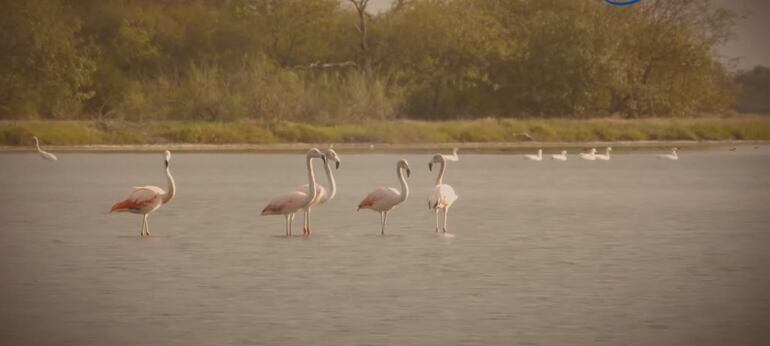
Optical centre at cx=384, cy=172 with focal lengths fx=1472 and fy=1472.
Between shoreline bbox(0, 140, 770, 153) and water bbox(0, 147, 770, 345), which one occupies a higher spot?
shoreline bbox(0, 140, 770, 153)

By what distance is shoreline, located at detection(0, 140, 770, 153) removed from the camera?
174 feet

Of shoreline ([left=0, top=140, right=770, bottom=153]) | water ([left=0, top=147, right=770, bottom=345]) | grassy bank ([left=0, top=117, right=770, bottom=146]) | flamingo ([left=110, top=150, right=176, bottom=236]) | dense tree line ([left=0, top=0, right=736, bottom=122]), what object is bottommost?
water ([left=0, top=147, right=770, bottom=345])

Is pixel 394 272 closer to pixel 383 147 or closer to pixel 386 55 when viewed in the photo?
pixel 383 147

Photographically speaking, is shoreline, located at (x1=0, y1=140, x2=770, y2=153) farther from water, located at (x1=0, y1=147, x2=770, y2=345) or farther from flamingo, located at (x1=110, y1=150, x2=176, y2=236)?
flamingo, located at (x1=110, y1=150, x2=176, y2=236)

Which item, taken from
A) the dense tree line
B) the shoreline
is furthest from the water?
the dense tree line

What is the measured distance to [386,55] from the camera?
68750mm

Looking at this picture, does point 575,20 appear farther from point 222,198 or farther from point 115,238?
point 115,238

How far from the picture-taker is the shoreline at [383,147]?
5312 cm

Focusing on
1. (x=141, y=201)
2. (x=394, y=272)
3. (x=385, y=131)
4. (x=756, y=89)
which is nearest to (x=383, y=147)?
(x=385, y=131)

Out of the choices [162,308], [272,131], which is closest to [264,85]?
[272,131]

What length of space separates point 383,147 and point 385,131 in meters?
0.87

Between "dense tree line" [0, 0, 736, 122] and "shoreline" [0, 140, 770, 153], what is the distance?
6.95 ft

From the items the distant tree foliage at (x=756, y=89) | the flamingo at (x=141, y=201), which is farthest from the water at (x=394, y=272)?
the distant tree foliage at (x=756, y=89)

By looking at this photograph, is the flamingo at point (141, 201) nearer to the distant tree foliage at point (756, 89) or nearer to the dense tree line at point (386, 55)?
the dense tree line at point (386, 55)
